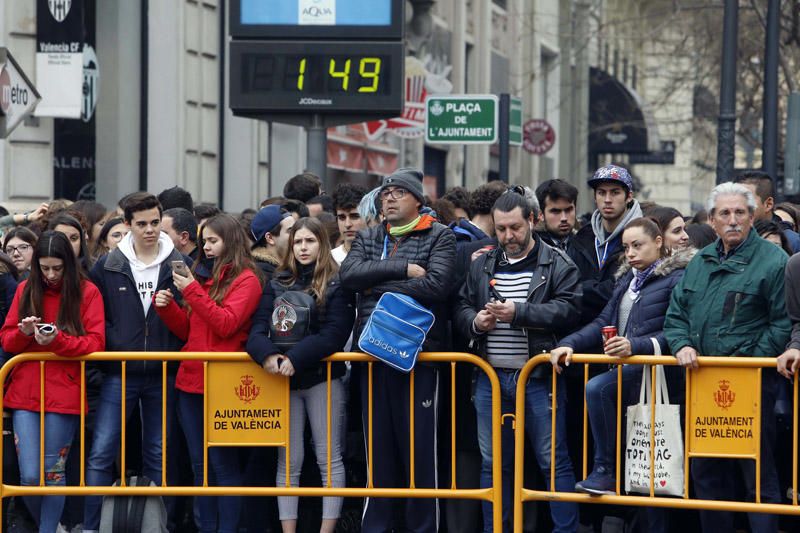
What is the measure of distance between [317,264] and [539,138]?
17633 mm

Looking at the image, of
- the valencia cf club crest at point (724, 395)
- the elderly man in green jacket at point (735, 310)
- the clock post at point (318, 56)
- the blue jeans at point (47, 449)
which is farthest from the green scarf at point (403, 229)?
the clock post at point (318, 56)

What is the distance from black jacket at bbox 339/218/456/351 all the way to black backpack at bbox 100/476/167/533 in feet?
4.84

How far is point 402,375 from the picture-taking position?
825 centimetres

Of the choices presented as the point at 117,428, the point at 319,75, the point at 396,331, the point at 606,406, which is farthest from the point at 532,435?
the point at 319,75

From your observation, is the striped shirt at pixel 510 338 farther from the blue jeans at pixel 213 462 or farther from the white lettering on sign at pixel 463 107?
the white lettering on sign at pixel 463 107

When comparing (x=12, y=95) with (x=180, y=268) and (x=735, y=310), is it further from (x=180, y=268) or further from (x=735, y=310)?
(x=735, y=310)

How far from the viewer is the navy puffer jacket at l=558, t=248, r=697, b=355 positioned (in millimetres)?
8070

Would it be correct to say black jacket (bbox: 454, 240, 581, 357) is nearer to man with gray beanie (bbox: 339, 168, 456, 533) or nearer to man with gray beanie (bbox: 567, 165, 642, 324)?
man with gray beanie (bbox: 339, 168, 456, 533)

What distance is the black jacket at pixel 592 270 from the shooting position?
841cm

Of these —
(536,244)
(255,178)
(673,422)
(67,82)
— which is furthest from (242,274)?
(255,178)

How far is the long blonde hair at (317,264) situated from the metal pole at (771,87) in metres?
10.5

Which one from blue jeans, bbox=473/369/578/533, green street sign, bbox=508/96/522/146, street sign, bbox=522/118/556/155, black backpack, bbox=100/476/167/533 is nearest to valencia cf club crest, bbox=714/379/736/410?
blue jeans, bbox=473/369/578/533

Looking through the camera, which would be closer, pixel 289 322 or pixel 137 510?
pixel 289 322

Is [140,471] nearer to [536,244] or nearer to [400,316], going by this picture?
[400,316]
